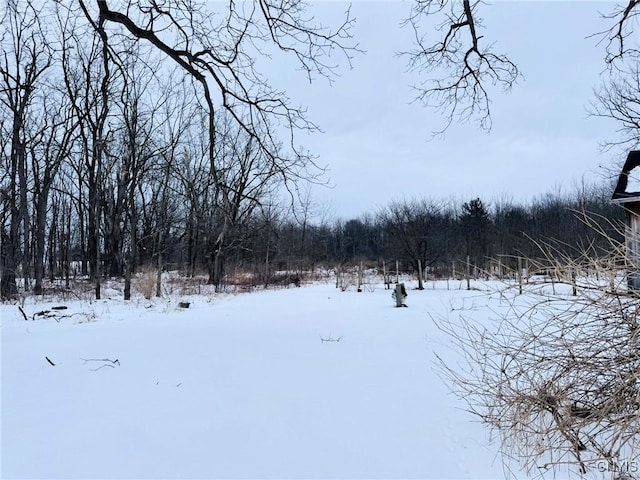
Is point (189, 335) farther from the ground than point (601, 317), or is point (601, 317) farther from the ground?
point (601, 317)

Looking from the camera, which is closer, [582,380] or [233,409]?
[582,380]

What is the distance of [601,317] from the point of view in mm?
2242

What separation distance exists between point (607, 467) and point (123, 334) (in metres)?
6.31

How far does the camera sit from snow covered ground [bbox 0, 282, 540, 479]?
2480 mm

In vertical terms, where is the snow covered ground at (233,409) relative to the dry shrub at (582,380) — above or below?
below

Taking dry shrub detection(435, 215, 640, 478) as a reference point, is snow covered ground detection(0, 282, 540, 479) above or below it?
below

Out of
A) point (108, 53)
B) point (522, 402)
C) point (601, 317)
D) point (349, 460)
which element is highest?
point (108, 53)

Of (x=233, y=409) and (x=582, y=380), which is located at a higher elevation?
(x=582, y=380)

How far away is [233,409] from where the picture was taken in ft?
10.9

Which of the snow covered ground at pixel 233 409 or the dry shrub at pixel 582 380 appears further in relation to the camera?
the snow covered ground at pixel 233 409

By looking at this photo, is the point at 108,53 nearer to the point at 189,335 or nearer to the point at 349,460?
the point at 189,335

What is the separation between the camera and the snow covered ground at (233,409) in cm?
248

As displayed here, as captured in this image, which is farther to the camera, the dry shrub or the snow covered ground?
the snow covered ground

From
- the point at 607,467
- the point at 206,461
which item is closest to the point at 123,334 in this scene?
the point at 206,461
